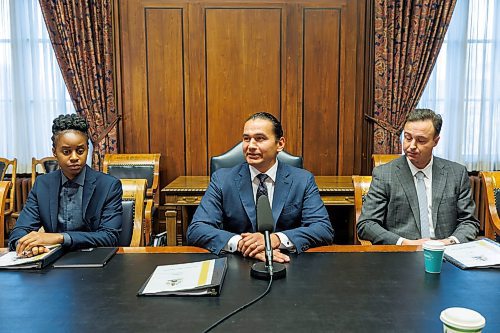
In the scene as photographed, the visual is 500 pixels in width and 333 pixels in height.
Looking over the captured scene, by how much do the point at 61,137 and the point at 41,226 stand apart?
0.43m

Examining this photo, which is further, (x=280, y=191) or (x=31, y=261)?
(x=280, y=191)

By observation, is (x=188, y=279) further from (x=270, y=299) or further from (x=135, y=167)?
(x=135, y=167)

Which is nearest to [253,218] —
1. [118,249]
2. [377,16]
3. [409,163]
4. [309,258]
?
[309,258]

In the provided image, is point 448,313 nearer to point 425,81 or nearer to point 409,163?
point 409,163

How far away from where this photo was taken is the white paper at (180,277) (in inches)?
55.0

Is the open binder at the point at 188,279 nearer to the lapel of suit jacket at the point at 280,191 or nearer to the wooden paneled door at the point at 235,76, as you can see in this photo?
the lapel of suit jacket at the point at 280,191

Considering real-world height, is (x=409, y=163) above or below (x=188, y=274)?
above

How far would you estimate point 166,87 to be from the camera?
14.2 feet

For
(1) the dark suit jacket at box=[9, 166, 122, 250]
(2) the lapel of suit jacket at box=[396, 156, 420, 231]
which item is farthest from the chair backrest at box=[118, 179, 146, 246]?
(2) the lapel of suit jacket at box=[396, 156, 420, 231]

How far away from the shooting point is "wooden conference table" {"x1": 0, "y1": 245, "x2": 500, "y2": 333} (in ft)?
3.87

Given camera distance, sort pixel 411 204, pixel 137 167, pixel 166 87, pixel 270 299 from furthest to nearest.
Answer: pixel 166 87, pixel 137 167, pixel 411 204, pixel 270 299

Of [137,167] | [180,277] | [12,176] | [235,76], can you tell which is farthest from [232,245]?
[12,176]

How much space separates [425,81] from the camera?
14.0ft

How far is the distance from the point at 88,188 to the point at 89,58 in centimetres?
252
